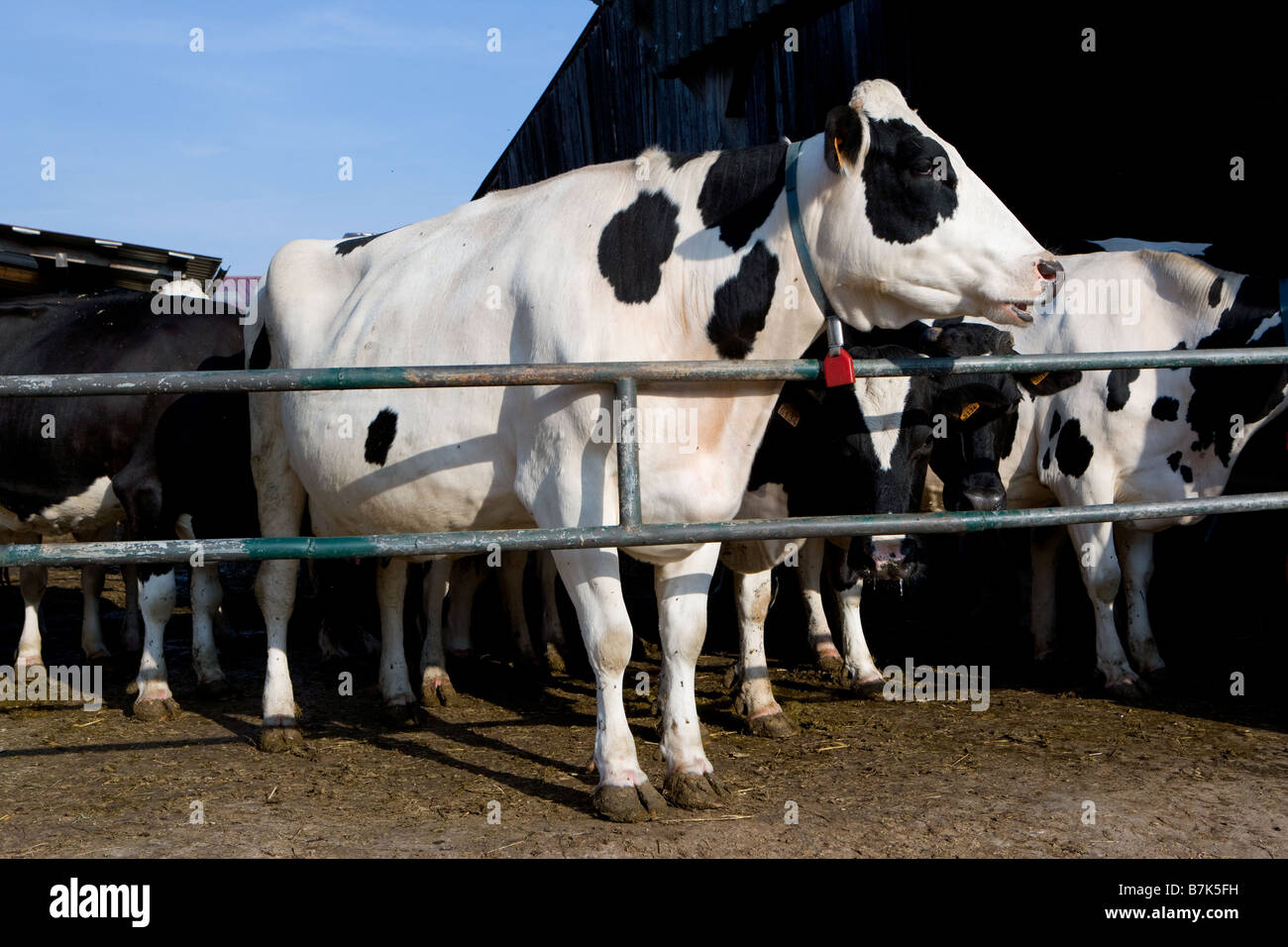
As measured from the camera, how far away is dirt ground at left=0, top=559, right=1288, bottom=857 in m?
3.84

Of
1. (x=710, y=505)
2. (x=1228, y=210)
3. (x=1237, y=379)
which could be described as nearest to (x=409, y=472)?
(x=710, y=505)

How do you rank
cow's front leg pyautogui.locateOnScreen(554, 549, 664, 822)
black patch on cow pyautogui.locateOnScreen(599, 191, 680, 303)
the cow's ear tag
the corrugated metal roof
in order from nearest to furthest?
1. the cow's ear tag
2. cow's front leg pyautogui.locateOnScreen(554, 549, 664, 822)
3. black patch on cow pyautogui.locateOnScreen(599, 191, 680, 303)
4. the corrugated metal roof

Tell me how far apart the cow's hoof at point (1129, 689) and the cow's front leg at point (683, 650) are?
2.60 m

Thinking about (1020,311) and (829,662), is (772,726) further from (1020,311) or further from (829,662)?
(1020,311)

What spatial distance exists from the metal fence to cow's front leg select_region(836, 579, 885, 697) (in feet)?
8.13

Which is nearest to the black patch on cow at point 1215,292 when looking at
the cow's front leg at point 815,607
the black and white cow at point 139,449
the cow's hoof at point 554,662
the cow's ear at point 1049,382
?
the cow's ear at point 1049,382

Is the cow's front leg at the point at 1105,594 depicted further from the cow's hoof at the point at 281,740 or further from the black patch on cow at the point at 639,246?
the cow's hoof at the point at 281,740

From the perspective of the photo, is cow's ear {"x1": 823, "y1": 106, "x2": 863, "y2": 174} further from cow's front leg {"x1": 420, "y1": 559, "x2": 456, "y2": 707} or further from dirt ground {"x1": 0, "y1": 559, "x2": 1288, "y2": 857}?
cow's front leg {"x1": 420, "y1": 559, "x2": 456, "y2": 707}

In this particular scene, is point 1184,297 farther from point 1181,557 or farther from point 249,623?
point 249,623

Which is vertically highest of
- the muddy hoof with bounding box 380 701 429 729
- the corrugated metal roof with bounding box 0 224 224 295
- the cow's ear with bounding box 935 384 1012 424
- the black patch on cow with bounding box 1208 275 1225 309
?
the corrugated metal roof with bounding box 0 224 224 295

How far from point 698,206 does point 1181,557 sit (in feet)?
20.2

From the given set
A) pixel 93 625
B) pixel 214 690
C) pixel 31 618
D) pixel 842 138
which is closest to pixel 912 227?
pixel 842 138

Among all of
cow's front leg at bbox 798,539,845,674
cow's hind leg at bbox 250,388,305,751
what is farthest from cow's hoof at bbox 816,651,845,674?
cow's hind leg at bbox 250,388,305,751

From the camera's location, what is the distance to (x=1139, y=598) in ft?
21.3
